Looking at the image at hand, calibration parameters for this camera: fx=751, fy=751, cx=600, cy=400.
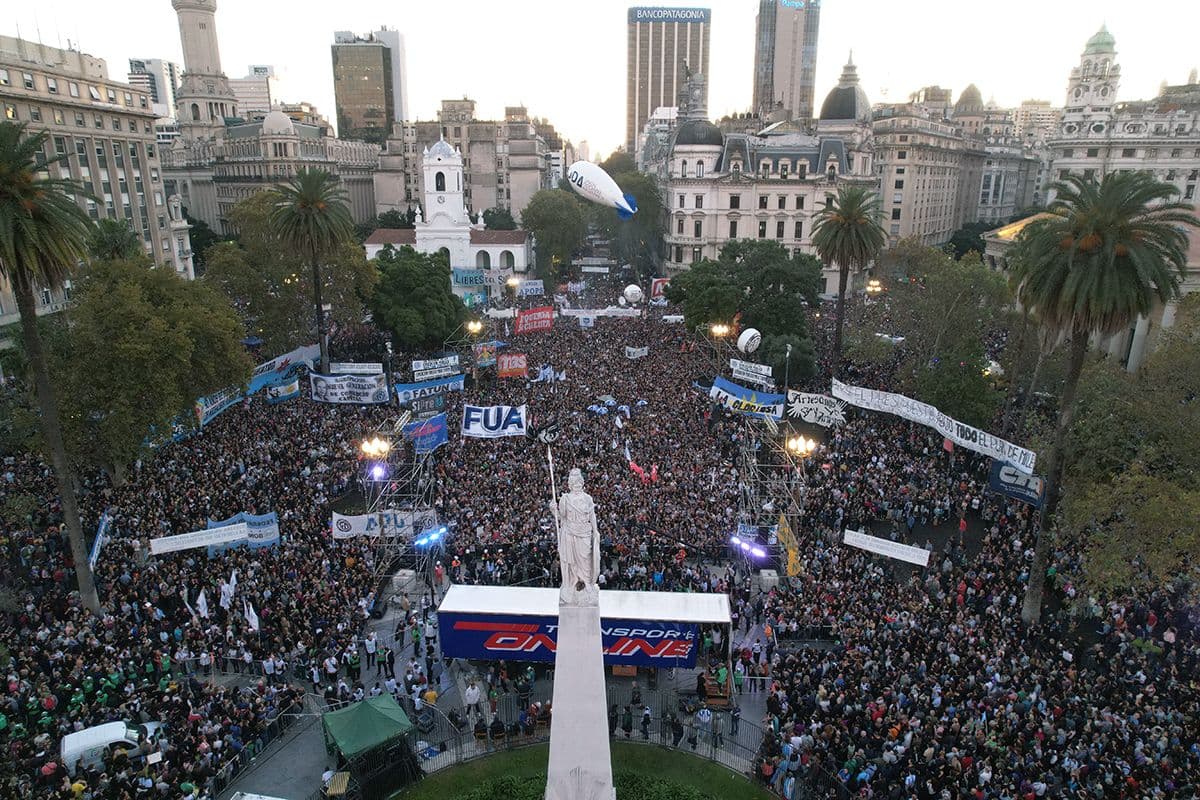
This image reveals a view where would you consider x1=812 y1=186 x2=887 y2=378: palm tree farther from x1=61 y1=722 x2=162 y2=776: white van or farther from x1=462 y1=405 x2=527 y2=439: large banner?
x1=61 y1=722 x2=162 y2=776: white van

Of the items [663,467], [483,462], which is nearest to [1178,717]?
[663,467]

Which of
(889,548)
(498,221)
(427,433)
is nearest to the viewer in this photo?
(889,548)

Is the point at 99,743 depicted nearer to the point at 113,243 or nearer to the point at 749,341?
the point at 113,243

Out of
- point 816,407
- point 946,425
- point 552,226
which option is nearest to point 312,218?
point 816,407

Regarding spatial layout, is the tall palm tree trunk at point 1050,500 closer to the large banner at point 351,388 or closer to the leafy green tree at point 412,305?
the large banner at point 351,388

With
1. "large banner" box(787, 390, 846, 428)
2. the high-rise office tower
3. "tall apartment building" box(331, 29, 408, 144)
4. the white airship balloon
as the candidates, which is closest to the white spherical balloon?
"large banner" box(787, 390, 846, 428)

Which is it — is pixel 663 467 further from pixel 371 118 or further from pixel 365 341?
pixel 371 118

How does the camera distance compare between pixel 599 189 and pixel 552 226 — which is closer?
pixel 599 189
